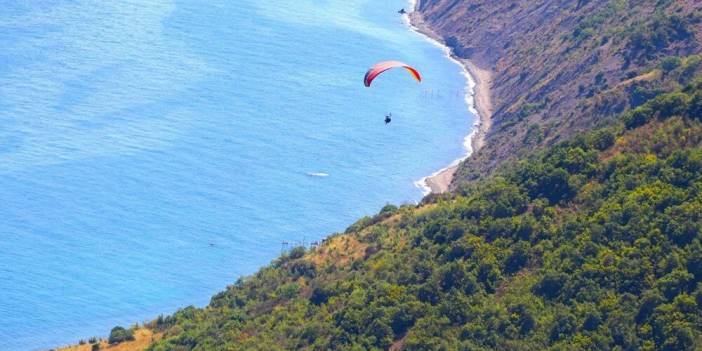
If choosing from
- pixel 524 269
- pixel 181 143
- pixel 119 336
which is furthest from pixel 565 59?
pixel 119 336

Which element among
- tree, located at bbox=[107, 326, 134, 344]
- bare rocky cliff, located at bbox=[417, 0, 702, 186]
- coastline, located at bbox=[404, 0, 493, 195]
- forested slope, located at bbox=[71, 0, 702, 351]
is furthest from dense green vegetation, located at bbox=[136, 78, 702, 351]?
coastline, located at bbox=[404, 0, 493, 195]

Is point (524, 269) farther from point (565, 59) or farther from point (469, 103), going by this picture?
point (469, 103)

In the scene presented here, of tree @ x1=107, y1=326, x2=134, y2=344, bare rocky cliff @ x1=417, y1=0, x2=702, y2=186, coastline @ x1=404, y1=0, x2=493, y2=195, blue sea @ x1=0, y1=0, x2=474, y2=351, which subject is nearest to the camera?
tree @ x1=107, y1=326, x2=134, y2=344

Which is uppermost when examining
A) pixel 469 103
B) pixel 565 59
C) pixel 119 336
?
pixel 469 103

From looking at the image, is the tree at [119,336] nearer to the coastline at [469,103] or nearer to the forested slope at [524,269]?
the forested slope at [524,269]

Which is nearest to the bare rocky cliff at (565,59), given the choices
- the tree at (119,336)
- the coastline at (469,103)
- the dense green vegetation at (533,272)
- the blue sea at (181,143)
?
the coastline at (469,103)

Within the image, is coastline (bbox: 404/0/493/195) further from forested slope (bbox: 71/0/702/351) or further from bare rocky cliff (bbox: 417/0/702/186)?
forested slope (bbox: 71/0/702/351)
